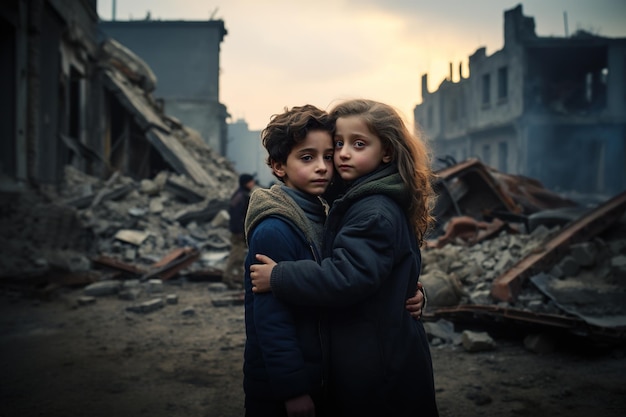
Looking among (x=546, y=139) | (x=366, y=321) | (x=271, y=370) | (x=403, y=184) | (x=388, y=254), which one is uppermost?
(x=546, y=139)

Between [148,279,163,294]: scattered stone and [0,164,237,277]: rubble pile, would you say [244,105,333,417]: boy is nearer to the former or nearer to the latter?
[148,279,163,294]: scattered stone

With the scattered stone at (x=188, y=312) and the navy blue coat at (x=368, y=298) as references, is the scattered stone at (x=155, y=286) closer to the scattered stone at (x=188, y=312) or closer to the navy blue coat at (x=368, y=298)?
the scattered stone at (x=188, y=312)

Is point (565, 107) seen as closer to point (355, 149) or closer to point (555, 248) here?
point (555, 248)

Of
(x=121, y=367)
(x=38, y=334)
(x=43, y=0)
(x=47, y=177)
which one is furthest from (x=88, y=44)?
(x=121, y=367)

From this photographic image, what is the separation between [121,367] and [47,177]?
259 inches

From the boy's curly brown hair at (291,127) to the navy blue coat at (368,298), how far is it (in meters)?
0.26

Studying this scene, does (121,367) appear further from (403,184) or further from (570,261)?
(570,261)

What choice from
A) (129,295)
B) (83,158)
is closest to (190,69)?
(83,158)

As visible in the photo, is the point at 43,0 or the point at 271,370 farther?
the point at 43,0

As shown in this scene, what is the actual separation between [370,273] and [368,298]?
0.15 m

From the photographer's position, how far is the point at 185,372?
3.94 meters

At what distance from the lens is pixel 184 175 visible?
42.3 feet

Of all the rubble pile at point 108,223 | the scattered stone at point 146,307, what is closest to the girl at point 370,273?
the scattered stone at point 146,307

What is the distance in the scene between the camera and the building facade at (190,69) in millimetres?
23719
